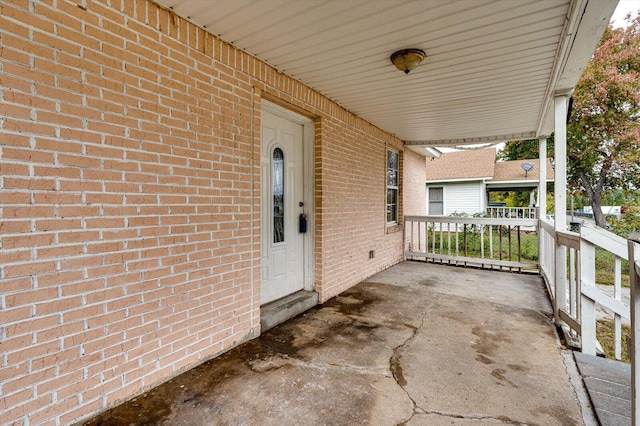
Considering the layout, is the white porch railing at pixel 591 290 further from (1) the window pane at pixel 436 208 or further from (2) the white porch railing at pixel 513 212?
(1) the window pane at pixel 436 208

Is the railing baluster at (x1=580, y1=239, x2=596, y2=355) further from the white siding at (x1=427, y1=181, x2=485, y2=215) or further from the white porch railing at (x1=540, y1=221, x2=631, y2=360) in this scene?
the white siding at (x1=427, y1=181, x2=485, y2=215)

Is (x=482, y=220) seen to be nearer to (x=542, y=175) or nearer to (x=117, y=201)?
(x=542, y=175)

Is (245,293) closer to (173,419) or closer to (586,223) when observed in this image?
(173,419)

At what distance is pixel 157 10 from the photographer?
6.88 ft

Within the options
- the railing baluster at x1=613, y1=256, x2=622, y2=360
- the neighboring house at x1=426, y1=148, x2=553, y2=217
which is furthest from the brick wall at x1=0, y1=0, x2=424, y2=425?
the neighboring house at x1=426, y1=148, x2=553, y2=217

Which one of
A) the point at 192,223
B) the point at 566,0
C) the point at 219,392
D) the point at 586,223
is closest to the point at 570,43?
the point at 566,0

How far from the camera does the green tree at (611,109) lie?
9.16 m

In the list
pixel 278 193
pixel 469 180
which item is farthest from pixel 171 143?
pixel 469 180

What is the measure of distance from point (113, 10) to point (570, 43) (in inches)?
125

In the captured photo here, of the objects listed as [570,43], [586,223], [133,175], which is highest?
[570,43]

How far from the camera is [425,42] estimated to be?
8.21ft

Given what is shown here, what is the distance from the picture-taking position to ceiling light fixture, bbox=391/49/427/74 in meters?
2.63

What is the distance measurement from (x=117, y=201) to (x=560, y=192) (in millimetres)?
4058

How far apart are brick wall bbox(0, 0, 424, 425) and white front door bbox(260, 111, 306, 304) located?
1.30ft
